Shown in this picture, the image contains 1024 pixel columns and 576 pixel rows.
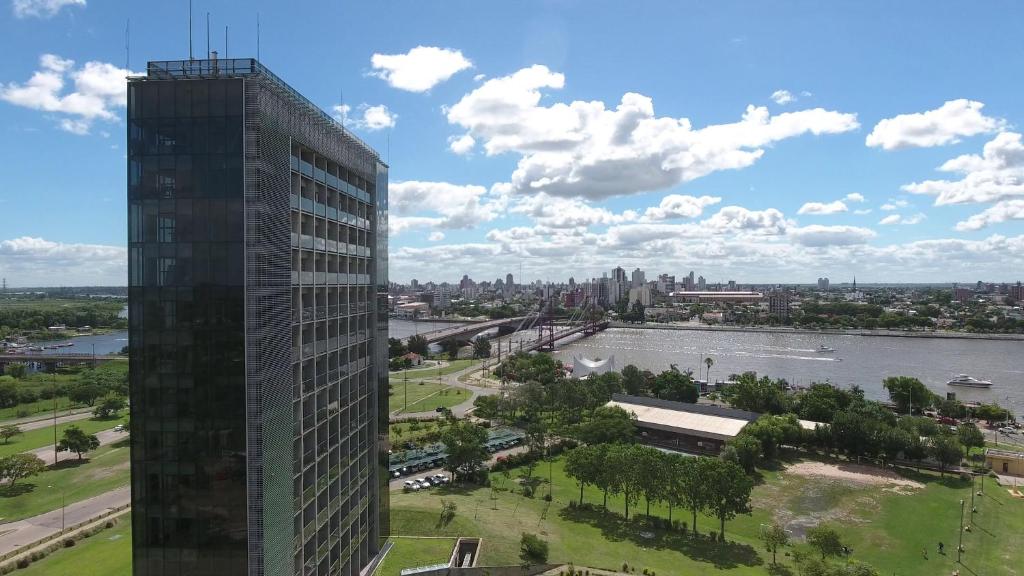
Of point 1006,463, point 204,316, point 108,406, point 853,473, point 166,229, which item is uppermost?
point 166,229

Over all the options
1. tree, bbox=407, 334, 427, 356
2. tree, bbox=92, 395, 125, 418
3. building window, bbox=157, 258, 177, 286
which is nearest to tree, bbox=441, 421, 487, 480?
building window, bbox=157, 258, 177, 286

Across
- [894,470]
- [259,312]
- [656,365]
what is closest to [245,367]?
[259,312]

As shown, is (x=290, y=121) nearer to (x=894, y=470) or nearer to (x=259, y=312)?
(x=259, y=312)

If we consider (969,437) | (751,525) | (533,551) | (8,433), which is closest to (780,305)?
(969,437)

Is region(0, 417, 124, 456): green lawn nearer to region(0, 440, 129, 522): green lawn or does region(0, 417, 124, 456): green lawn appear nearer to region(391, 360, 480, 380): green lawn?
region(0, 440, 129, 522): green lawn

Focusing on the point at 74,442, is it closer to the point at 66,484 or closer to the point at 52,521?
the point at 66,484

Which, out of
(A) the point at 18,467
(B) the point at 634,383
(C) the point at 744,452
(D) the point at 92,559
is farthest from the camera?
(B) the point at 634,383

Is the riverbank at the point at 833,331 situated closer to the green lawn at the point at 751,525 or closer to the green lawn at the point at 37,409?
the green lawn at the point at 751,525
